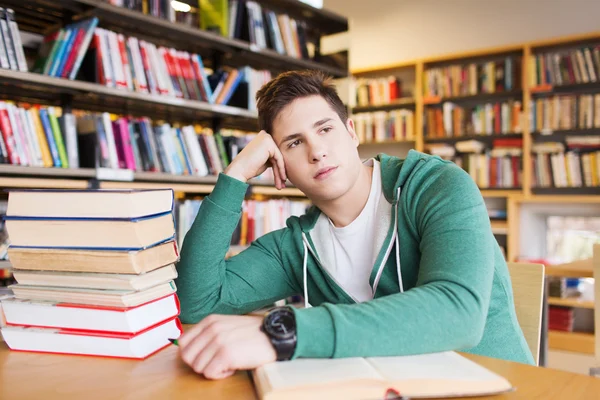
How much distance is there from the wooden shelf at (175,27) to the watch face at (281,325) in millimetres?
2094

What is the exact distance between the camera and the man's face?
1236 mm

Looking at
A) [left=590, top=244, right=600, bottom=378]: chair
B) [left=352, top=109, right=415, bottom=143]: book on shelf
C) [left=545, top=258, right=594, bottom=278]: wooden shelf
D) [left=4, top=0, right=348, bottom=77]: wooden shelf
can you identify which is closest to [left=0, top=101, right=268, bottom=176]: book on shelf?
[left=4, top=0, right=348, bottom=77]: wooden shelf

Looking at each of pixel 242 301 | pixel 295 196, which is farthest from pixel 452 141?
pixel 242 301

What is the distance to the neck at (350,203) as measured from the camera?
1272mm

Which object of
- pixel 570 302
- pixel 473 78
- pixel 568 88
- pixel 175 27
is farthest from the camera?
pixel 473 78

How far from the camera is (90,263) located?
80 centimetres

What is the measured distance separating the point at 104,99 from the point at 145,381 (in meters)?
2.30

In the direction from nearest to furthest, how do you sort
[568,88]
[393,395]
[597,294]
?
[393,395], [597,294], [568,88]

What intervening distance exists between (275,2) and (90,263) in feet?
9.68

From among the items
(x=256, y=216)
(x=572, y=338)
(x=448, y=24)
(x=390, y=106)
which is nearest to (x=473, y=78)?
(x=448, y=24)

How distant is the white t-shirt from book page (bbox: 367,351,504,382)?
0.48m

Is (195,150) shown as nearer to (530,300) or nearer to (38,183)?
(38,183)

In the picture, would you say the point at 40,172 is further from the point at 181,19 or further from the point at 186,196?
the point at 181,19

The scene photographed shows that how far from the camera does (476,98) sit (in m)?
4.77
